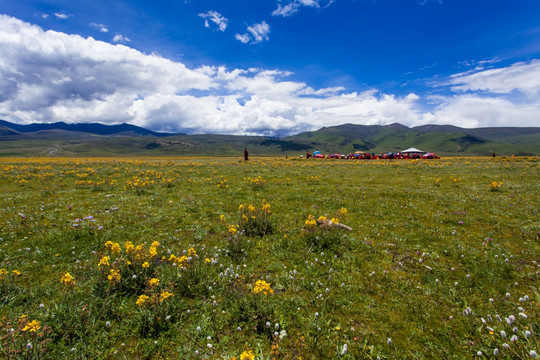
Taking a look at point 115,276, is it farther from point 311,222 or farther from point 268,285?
point 311,222

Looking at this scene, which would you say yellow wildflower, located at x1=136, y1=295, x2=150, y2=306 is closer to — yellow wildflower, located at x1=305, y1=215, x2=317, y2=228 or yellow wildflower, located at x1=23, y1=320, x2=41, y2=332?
yellow wildflower, located at x1=23, y1=320, x2=41, y2=332

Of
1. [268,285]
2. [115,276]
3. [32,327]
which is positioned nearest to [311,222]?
[268,285]

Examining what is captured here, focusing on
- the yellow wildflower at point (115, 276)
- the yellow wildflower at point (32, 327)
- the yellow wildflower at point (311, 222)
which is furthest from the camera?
the yellow wildflower at point (311, 222)

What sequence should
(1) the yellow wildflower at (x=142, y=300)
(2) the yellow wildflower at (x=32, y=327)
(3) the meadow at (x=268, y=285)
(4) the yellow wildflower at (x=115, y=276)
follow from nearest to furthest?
(2) the yellow wildflower at (x=32, y=327) → (3) the meadow at (x=268, y=285) → (1) the yellow wildflower at (x=142, y=300) → (4) the yellow wildflower at (x=115, y=276)

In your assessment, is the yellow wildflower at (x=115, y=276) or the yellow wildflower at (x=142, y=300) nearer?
the yellow wildflower at (x=142, y=300)

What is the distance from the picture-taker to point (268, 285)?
4629 millimetres

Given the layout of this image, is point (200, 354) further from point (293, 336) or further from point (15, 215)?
point (15, 215)

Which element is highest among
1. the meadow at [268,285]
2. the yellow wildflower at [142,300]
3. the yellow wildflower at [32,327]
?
the yellow wildflower at [32,327]

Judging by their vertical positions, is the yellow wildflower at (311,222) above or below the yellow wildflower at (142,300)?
above

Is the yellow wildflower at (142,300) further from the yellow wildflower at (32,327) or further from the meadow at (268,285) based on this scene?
A: the yellow wildflower at (32,327)

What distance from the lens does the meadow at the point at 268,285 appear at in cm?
436

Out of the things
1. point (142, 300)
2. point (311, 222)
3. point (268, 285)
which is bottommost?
point (142, 300)

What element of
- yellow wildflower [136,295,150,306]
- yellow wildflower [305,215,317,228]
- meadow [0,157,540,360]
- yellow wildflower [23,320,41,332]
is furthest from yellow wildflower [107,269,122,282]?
yellow wildflower [305,215,317,228]

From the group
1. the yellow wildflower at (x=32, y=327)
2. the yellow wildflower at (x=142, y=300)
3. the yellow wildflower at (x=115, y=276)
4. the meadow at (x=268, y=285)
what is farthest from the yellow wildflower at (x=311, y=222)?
the yellow wildflower at (x=32, y=327)
